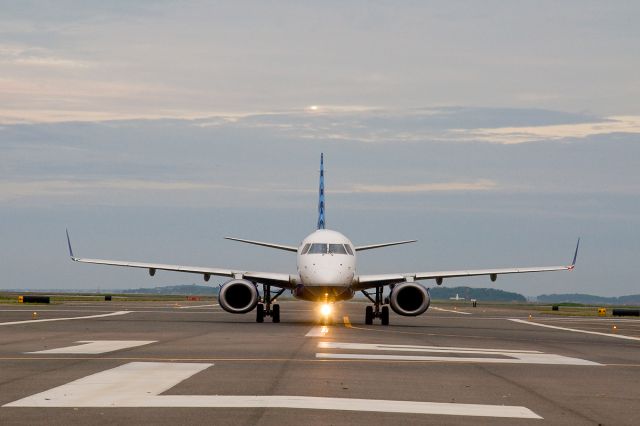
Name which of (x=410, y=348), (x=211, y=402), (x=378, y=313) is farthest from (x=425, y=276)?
(x=211, y=402)

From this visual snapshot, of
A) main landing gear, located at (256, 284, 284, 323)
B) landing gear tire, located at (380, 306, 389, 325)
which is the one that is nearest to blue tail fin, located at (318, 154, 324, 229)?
main landing gear, located at (256, 284, 284, 323)

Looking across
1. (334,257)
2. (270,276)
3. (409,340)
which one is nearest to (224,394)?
(409,340)

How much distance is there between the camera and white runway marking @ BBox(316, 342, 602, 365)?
20.9 meters

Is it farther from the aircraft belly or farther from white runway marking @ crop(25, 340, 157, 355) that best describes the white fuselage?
white runway marking @ crop(25, 340, 157, 355)

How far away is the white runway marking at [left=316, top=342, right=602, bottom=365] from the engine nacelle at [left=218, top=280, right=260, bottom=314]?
14.7 meters

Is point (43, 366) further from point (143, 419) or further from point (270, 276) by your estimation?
point (270, 276)

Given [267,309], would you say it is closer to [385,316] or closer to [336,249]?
[385,316]

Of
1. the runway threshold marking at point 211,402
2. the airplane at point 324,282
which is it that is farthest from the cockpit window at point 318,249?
the runway threshold marking at point 211,402

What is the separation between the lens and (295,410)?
11.7 m

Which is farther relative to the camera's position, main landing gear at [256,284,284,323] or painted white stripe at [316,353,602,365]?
main landing gear at [256,284,284,323]

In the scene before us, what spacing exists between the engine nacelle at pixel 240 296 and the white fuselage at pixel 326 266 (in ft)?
6.32

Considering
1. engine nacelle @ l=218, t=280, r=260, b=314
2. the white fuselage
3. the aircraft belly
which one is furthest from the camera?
engine nacelle @ l=218, t=280, r=260, b=314

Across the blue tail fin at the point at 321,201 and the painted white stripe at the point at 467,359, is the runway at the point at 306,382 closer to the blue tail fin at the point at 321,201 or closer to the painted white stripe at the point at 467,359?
the painted white stripe at the point at 467,359

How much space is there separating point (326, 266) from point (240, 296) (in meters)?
3.60
